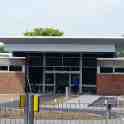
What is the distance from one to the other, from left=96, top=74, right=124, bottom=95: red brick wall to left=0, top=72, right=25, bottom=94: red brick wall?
769 cm

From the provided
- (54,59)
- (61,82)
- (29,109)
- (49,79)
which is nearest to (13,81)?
(49,79)

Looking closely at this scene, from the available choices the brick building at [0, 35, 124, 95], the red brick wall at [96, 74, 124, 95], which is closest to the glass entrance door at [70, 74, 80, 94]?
the brick building at [0, 35, 124, 95]

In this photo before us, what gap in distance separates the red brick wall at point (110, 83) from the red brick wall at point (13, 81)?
25.2 feet

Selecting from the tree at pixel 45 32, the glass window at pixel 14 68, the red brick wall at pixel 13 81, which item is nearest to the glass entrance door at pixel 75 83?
the red brick wall at pixel 13 81

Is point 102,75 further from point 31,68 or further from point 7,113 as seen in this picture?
point 7,113

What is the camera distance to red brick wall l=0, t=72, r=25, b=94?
186 ft

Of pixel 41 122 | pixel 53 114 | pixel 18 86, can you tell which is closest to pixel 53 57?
pixel 18 86

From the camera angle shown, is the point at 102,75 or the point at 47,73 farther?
the point at 47,73

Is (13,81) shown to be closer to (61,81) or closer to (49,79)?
(49,79)

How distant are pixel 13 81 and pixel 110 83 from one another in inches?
381

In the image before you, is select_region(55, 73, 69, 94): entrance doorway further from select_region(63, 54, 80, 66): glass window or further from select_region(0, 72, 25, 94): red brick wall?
select_region(0, 72, 25, 94): red brick wall

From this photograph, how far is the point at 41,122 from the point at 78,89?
35.8 meters

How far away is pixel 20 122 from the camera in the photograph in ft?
71.1

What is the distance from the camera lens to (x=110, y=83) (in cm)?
5519
